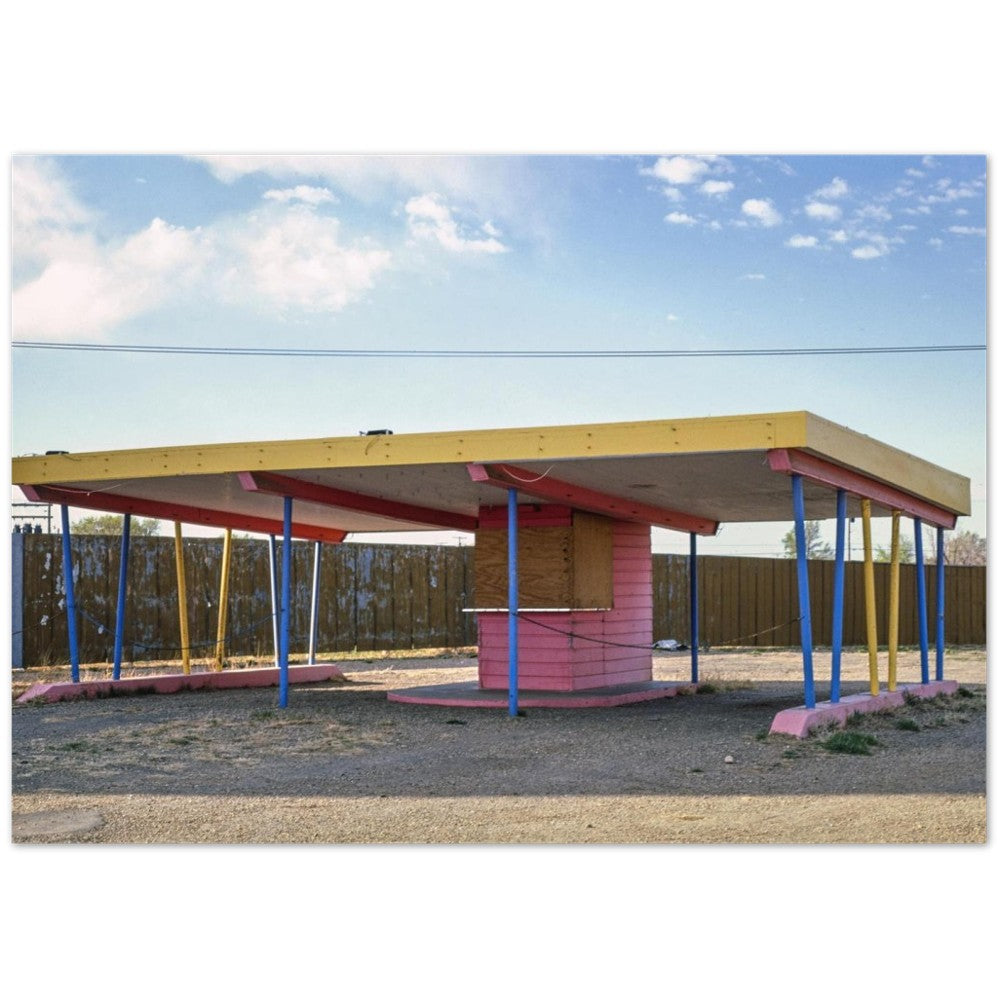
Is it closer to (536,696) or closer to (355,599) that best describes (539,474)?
(536,696)

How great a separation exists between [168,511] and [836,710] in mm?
8908

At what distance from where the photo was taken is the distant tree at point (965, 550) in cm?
3081

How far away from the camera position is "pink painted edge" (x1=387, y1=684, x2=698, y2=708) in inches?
548

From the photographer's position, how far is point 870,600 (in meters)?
12.7

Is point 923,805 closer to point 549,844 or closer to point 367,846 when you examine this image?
point 549,844

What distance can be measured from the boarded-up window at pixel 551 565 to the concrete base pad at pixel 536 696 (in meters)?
0.99

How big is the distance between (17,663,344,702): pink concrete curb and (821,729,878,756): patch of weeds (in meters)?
8.55

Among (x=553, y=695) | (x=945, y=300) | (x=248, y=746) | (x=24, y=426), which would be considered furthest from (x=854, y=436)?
(x=24, y=426)

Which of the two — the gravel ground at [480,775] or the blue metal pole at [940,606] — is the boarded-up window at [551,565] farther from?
the blue metal pole at [940,606]

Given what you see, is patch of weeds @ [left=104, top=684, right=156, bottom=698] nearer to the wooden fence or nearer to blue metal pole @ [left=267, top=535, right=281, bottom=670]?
the wooden fence

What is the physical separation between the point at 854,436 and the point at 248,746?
5.85m

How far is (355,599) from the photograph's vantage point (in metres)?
24.6

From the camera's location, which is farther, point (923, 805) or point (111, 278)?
point (111, 278)

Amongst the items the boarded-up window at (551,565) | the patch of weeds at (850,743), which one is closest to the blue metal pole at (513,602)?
the boarded-up window at (551,565)
